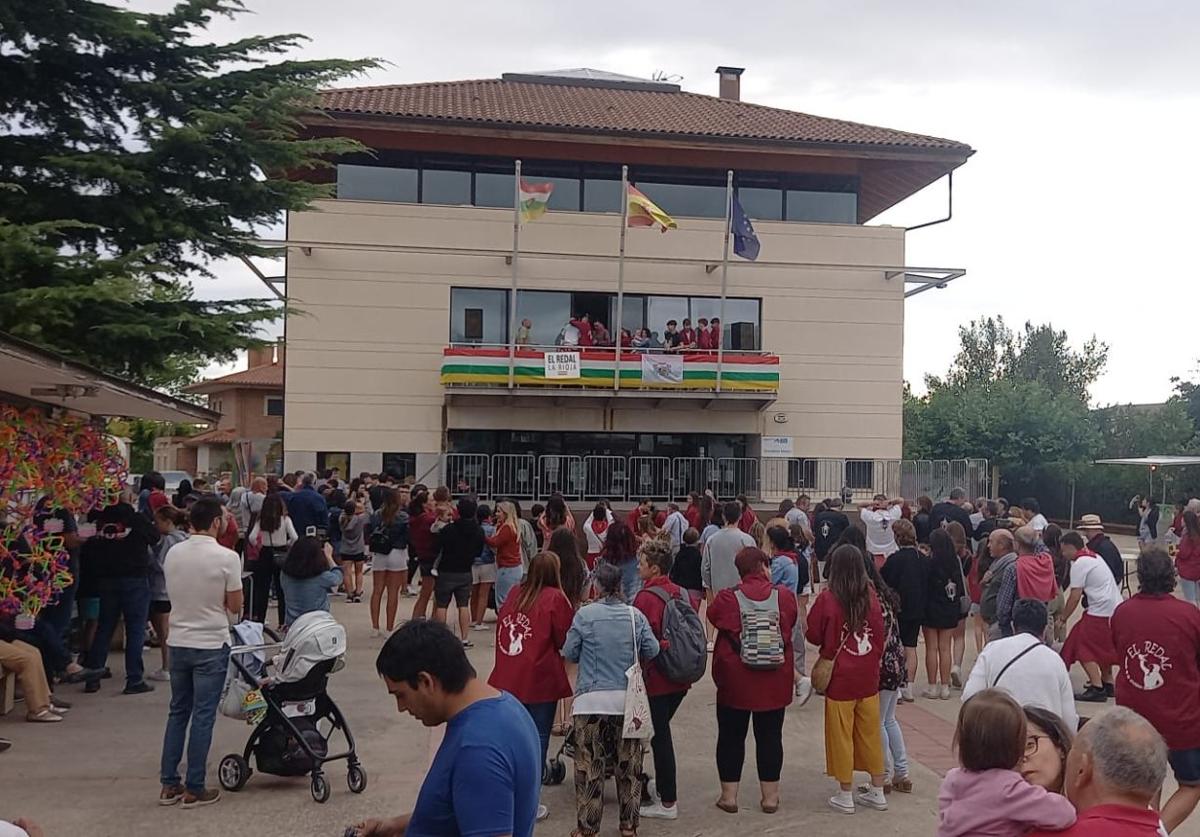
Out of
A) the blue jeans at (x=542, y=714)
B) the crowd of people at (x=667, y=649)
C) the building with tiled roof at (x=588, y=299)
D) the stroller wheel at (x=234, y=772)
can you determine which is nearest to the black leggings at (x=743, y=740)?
the crowd of people at (x=667, y=649)

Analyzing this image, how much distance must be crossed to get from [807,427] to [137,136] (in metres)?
20.2

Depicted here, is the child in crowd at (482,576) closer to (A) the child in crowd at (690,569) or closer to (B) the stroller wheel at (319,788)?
(A) the child in crowd at (690,569)

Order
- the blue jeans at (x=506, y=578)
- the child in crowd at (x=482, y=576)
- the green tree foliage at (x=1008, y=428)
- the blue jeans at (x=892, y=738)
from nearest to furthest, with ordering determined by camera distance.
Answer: the blue jeans at (x=892, y=738), the blue jeans at (x=506, y=578), the child in crowd at (x=482, y=576), the green tree foliage at (x=1008, y=428)

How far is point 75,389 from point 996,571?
8.17m

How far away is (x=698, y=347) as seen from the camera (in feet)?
87.9

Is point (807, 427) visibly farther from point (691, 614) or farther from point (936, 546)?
point (691, 614)

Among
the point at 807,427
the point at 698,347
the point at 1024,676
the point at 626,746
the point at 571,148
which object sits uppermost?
the point at 571,148

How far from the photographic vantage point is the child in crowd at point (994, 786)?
3311 millimetres

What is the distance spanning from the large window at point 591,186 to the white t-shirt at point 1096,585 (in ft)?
64.6

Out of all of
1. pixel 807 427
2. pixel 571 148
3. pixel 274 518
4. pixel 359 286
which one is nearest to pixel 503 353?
pixel 359 286

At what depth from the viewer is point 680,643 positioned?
6.69 metres

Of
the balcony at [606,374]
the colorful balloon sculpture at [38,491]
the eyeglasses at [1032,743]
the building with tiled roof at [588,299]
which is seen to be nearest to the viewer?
the eyeglasses at [1032,743]

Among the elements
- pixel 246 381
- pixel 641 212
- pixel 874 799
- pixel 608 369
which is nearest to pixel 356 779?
pixel 874 799

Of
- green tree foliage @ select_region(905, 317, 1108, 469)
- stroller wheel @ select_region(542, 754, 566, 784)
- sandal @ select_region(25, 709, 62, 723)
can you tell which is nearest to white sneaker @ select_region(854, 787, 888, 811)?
stroller wheel @ select_region(542, 754, 566, 784)
